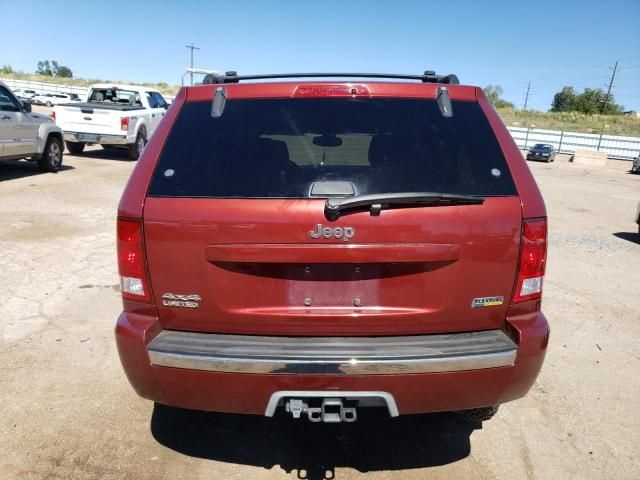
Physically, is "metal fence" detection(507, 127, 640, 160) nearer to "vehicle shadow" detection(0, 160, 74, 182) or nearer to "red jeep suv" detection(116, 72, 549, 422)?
"vehicle shadow" detection(0, 160, 74, 182)

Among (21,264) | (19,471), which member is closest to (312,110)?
(19,471)

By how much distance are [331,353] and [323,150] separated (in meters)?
1.10

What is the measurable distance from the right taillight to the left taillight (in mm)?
1742

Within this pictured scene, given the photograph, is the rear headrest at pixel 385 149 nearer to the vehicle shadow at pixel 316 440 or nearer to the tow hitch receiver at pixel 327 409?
the tow hitch receiver at pixel 327 409

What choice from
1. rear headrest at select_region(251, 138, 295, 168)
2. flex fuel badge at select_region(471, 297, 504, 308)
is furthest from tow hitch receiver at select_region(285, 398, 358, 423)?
rear headrest at select_region(251, 138, 295, 168)

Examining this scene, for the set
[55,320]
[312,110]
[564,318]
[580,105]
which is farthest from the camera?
[580,105]

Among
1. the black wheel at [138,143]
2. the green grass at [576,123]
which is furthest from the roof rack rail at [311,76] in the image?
the green grass at [576,123]

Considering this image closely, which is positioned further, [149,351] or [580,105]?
[580,105]

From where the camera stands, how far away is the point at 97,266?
5.72 m

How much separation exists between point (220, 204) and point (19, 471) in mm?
1796

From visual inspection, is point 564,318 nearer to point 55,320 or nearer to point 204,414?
point 204,414

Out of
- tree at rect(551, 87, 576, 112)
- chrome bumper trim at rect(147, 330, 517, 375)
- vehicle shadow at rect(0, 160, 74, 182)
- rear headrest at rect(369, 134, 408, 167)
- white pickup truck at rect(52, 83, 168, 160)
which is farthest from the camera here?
tree at rect(551, 87, 576, 112)

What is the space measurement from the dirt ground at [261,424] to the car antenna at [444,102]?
74.0 inches

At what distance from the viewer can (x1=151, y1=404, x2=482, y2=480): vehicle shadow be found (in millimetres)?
2688
